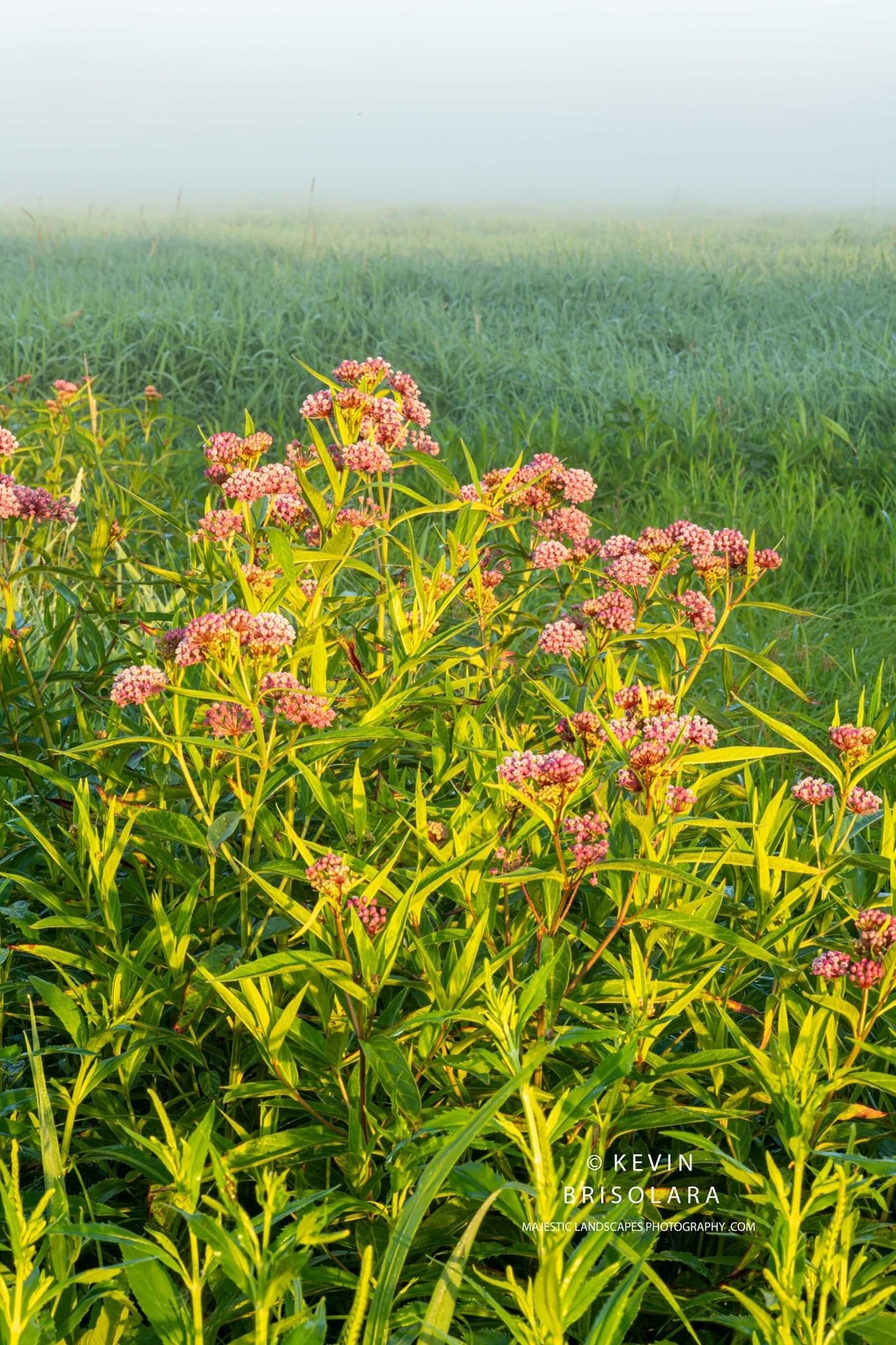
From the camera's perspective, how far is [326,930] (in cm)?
135

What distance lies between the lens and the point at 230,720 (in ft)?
4.73

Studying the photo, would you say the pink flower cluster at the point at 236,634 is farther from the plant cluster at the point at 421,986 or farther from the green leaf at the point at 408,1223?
the green leaf at the point at 408,1223

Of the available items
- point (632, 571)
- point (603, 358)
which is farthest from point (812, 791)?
point (603, 358)

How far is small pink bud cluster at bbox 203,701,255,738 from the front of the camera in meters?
1.44

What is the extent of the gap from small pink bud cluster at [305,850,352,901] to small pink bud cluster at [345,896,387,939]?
0.19 ft

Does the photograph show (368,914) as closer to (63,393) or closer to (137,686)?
(137,686)

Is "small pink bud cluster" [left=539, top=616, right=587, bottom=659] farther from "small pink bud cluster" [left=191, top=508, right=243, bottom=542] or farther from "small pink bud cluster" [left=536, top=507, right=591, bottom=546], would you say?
"small pink bud cluster" [left=191, top=508, right=243, bottom=542]

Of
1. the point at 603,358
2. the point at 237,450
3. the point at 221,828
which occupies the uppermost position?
Result: the point at 237,450

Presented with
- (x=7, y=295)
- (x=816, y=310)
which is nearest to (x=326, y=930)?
(x=7, y=295)

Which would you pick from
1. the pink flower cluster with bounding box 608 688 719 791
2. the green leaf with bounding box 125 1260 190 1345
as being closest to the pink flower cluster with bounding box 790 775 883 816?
the pink flower cluster with bounding box 608 688 719 791

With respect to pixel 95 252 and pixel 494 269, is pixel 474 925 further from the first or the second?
pixel 95 252

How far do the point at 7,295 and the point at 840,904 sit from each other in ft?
28.7

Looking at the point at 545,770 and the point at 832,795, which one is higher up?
the point at 545,770

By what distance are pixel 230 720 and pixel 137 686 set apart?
13cm
